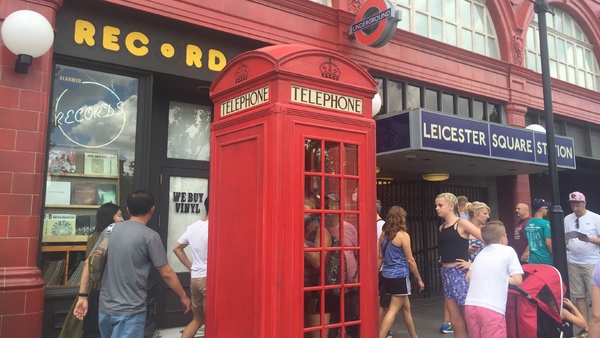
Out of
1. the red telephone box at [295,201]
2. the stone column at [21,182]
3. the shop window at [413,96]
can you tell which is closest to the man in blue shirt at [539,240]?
the shop window at [413,96]

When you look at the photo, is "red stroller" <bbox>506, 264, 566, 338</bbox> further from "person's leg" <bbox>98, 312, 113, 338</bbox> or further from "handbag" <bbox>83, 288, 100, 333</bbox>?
"handbag" <bbox>83, 288, 100, 333</bbox>

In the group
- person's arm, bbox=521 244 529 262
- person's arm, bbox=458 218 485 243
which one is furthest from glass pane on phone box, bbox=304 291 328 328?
person's arm, bbox=521 244 529 262

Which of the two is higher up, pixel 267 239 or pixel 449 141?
pixel 449 141

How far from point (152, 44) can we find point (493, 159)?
6.59 metres

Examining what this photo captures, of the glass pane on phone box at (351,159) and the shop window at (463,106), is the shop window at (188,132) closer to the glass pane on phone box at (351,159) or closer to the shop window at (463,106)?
the glass pane on phone box at (351,159)

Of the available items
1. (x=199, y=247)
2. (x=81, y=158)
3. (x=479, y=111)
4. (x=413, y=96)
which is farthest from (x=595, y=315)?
(x=479, y=111)

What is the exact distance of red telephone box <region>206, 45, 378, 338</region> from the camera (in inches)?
130

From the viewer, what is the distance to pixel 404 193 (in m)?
11.6

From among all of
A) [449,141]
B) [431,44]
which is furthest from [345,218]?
[431,44]

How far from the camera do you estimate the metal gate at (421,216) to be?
36.6 ft

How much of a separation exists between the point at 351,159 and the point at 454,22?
9.15 metres

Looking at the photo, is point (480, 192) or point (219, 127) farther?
point (480, 192)

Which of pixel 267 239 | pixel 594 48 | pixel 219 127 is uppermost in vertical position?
pixel 594 48

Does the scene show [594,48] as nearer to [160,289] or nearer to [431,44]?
[431,44]
